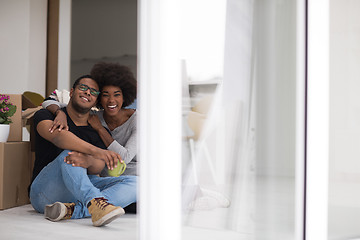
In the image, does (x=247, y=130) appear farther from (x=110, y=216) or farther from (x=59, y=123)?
(x=59, y=123)

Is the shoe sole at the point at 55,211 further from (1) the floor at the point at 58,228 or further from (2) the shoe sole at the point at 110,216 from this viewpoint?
(2) the shoe sole at the point at 110,216

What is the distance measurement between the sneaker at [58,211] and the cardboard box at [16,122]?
2.49ft

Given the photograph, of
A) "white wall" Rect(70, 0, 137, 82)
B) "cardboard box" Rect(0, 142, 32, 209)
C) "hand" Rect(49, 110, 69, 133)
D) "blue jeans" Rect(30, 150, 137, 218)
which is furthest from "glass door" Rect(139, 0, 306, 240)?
"white wall" Rect(70, 0, 137, 82)

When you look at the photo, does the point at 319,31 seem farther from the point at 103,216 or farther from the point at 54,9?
the point at 54,9

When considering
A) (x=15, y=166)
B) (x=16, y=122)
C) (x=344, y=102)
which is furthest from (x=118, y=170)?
(x=344, y=102)

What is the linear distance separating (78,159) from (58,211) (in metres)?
0.27

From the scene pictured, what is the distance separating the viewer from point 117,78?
2590 millimetres

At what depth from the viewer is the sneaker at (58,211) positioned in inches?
83.3

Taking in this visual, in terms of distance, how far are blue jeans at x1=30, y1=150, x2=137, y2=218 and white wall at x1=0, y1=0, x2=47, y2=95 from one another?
262cm

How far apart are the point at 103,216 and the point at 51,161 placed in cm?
73

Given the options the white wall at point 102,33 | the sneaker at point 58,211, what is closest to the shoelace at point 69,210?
the sneaker at point 58,211

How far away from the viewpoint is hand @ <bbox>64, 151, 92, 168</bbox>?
2.17m

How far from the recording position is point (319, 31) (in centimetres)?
145

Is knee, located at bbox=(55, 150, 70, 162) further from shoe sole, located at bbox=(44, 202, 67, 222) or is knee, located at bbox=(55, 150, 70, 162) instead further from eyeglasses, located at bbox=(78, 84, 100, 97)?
eyeglasses, located at bbox=(78, 84, 100, 97)
